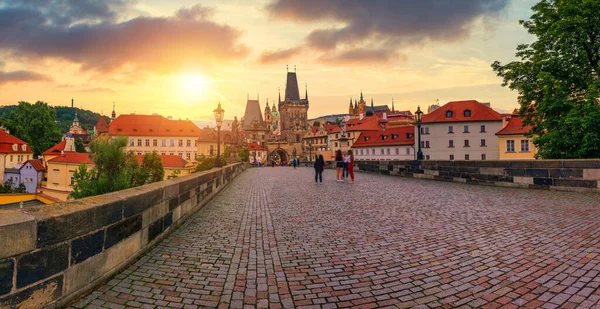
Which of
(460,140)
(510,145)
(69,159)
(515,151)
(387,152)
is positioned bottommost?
(69,159)

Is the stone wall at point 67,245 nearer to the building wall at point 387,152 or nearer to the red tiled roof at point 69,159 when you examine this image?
the red tiled roof at point 69,159

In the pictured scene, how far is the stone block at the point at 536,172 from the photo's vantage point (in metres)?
11.8

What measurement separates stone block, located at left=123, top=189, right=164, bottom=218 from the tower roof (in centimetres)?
12243

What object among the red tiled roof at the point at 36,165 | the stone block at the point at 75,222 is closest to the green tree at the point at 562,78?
the stone block at the point at 75,222

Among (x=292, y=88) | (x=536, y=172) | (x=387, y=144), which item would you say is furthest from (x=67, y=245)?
(x=292, y=88)

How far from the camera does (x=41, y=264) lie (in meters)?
2.72

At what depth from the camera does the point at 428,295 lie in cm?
327

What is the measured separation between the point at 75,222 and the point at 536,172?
1415cm

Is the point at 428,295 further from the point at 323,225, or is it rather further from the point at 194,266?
the point at 323,225

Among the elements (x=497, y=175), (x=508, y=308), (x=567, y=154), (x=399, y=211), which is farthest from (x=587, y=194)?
(x=508, y=308)

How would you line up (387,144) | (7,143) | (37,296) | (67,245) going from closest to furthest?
(37,296) → (67,245) → (7,143) → (387,144)

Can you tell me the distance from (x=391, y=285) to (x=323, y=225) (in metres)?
3.03

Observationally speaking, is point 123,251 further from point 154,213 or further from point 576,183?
point 576,183

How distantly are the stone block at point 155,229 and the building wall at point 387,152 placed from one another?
Answer: 198 feet
